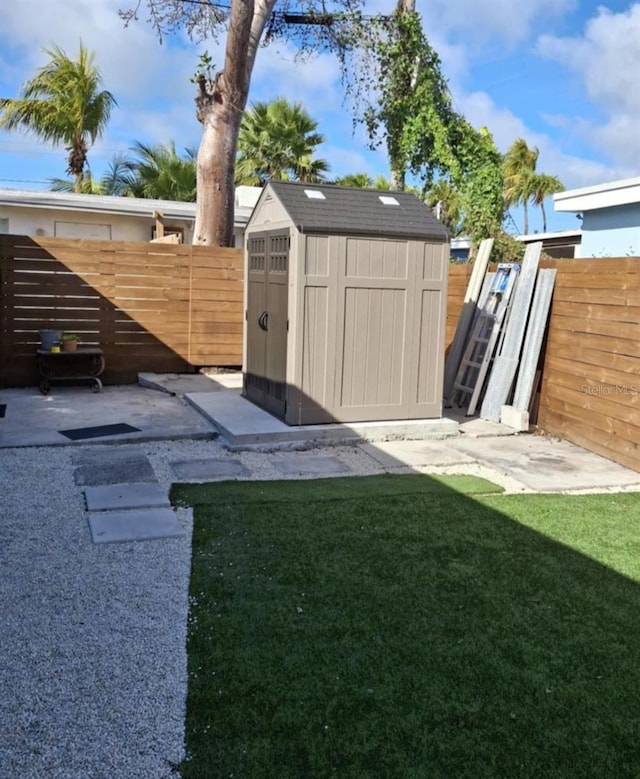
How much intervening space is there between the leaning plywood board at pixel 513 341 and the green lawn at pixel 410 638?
8.38ft

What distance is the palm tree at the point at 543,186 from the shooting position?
1205 inches

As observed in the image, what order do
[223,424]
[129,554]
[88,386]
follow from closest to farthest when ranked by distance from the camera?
1. [129,554]
2. [223,424]
3. [88,386]

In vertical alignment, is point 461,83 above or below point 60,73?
below

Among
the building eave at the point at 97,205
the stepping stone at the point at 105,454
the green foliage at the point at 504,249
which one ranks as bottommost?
the stepping stone at the point at 105,454

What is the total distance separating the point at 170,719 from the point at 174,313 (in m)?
7.26

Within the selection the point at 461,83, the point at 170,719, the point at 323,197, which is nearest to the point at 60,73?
the point at 461,83

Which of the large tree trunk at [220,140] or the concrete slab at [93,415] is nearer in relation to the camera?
the concrete slab at [93,415]

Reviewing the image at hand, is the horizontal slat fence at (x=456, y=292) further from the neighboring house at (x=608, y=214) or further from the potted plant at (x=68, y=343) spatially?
the potted plant at (x=68, y=343)

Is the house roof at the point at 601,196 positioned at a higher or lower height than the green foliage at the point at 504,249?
higher

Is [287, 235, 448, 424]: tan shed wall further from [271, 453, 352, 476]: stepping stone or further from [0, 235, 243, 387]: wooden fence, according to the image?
[0, 235, 243, 387]: wooden fence

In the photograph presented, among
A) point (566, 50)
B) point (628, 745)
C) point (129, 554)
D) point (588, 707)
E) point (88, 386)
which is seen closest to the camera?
point (628, 745)

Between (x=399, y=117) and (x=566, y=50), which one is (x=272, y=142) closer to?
(x=399, y=117)

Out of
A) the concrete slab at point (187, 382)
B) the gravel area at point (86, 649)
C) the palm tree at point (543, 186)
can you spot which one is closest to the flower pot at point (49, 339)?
the concrete slab at point (187, 382)

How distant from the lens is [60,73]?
1927cm
